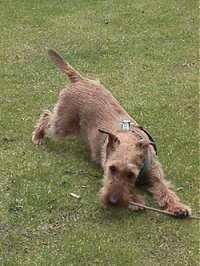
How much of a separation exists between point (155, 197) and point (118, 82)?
9.24ft

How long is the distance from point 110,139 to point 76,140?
1.22 m

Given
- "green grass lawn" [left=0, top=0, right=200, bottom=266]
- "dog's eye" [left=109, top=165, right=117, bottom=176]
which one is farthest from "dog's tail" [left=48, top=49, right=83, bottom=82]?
"dog's eye" [left=109, top=165, right=117, bottom=176]

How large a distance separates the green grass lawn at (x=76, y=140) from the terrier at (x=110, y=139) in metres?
0.12

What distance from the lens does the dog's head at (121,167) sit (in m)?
5.01

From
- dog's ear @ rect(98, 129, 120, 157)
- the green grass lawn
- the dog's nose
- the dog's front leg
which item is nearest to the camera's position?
the green grass lawn

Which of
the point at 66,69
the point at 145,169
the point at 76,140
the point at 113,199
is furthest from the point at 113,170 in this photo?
the point at 66,69

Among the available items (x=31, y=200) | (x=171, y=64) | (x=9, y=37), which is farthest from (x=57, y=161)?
(x=9, y=37)

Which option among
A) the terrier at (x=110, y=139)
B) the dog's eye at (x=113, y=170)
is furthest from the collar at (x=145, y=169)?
the dog's eye at (x=113, y=170)

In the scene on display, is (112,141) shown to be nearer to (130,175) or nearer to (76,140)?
(130,175)

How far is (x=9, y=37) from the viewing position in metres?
9.71

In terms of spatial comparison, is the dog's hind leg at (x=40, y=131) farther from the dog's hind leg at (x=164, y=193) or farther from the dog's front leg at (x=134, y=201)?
the dog's front leg at (x=134, y=201)

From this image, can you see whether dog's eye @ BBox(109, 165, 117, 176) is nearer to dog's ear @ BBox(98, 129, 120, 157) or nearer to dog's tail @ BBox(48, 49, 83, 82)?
dog's ear @ BBox(98, 129, 120, 157)

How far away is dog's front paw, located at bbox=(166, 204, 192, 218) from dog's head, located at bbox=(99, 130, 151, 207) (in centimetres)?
34

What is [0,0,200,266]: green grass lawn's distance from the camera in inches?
186
